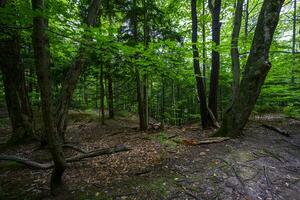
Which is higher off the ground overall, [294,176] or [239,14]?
[239,14]

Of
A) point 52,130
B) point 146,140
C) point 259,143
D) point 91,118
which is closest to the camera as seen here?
point 52,130

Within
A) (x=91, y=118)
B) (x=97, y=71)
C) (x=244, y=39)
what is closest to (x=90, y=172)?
(x=97, y=71)

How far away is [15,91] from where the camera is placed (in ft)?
22.8

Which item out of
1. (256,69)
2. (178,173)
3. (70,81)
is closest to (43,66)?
(178,173)

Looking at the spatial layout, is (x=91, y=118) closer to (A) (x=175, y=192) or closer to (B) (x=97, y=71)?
(B) (x=97, y=71)

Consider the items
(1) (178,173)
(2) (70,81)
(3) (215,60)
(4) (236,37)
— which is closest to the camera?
(1) (178,173)

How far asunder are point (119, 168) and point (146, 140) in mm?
2405

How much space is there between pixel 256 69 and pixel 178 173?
3.76 m

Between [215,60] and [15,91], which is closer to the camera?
[15,91]

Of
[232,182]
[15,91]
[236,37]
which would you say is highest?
[236,37]

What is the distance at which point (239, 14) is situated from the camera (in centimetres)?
711

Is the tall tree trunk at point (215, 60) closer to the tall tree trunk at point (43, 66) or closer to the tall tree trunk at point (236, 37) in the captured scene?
the tall tree trunk at point (236, 37)

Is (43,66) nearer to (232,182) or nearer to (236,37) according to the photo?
(232,182)

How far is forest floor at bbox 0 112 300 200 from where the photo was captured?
360 cm
